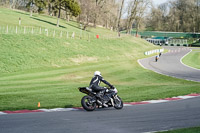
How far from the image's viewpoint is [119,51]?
66562mm

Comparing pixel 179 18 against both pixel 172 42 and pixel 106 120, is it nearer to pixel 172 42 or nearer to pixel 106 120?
pixel 172 42

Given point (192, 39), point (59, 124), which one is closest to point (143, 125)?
point (59, 124)

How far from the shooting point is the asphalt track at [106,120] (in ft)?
34.1

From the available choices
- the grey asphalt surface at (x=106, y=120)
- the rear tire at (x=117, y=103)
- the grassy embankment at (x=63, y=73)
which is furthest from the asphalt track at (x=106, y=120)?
the grassy embankment at (x=63, y=73)

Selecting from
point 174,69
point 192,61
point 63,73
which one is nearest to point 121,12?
point 192,61

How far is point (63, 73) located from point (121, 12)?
230 ft

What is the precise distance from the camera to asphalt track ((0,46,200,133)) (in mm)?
10398

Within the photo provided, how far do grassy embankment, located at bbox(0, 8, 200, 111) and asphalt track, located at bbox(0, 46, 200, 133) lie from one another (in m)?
2.79

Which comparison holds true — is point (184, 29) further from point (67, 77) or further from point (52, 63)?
point (67, 77)

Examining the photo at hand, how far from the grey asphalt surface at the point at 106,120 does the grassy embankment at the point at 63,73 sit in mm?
2781

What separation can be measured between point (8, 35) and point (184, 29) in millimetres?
115574

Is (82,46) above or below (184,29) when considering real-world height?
below

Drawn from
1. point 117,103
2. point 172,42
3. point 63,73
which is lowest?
point 63,73

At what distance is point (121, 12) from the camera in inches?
4050
